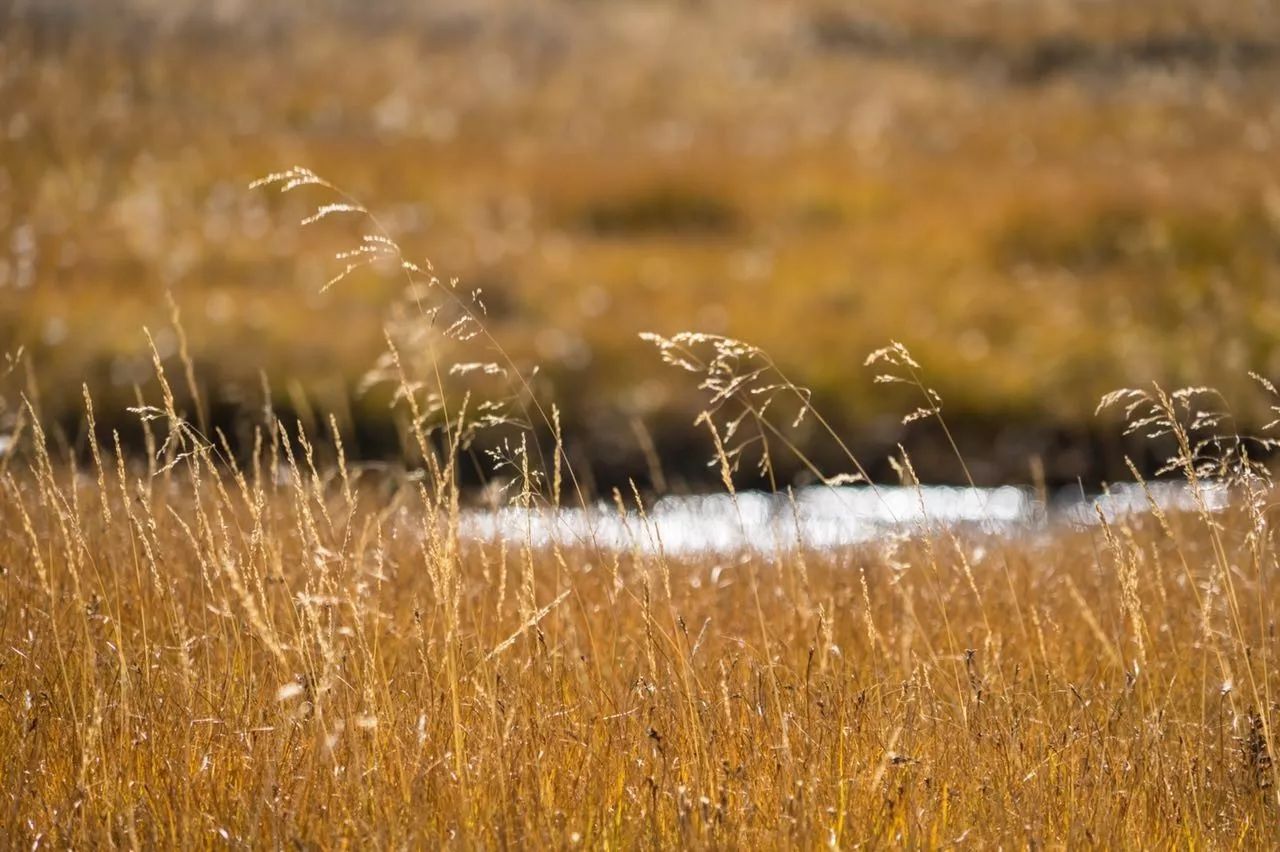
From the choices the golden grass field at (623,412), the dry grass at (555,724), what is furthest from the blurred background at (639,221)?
A: the dry grass at (555,724)

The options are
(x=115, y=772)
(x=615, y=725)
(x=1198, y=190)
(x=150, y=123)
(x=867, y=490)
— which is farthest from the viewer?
(x=150, y=123)

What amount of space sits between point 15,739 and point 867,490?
31.1 feet

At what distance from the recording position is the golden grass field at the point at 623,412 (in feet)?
10.7

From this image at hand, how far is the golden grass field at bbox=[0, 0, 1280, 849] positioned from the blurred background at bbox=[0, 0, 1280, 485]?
0.09m

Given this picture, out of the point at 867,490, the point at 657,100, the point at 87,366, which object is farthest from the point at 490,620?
the point at 657,100

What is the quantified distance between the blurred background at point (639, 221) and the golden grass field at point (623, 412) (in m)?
0.09

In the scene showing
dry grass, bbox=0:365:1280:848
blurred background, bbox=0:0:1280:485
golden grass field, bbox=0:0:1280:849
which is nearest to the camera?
dry grass, bbox=0:365:1280:848

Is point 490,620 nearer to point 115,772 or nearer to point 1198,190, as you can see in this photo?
point 115,772

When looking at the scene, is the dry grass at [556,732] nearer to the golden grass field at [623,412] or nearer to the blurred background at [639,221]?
the golden grass field at [623,412]

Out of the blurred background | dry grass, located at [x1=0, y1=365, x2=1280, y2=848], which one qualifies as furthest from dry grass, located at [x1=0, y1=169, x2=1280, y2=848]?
the blurred background

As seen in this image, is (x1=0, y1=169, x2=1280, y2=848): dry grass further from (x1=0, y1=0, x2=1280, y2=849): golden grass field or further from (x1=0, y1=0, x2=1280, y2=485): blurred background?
(x1=0, y1=0, x2=1280, y2=485): blurred background

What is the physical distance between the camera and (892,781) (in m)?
3.29

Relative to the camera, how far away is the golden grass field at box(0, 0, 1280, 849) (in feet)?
10.7

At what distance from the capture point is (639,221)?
17578mm
